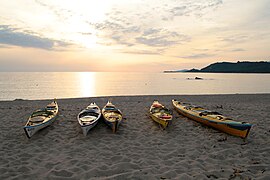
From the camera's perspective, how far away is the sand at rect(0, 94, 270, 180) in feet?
16.0

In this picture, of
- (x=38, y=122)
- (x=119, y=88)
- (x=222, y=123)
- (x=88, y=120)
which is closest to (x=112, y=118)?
(x=88, y=120)

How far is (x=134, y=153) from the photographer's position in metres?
6.14

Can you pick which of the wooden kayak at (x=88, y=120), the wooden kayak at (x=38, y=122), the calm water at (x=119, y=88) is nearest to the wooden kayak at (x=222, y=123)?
the wooden kayak at (x=88, y=120)

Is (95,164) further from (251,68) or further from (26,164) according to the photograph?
(251,68)

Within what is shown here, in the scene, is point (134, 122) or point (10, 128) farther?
point (134, 122)

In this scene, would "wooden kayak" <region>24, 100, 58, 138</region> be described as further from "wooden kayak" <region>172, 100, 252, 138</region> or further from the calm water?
the calm water

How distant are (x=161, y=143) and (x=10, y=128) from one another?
661 cm

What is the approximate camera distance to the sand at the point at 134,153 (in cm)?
487

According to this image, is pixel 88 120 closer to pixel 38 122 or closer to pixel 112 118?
pixel 112 118

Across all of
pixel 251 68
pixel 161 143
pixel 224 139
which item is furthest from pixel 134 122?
pixel 251 68

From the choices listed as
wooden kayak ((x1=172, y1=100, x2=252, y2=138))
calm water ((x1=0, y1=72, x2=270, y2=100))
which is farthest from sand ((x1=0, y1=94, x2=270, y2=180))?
calm water ((x1=0, y1=72, x2=270, y2=100))

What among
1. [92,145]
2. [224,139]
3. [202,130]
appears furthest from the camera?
[202,130]

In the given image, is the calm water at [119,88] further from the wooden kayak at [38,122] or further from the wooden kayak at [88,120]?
the wooden kayak at [88,120]

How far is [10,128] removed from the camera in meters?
8.72
